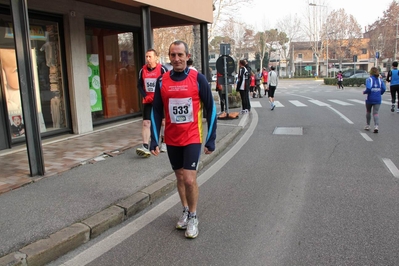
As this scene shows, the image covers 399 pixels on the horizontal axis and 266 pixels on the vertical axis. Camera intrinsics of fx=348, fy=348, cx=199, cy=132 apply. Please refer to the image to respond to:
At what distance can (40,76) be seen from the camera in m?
8.31

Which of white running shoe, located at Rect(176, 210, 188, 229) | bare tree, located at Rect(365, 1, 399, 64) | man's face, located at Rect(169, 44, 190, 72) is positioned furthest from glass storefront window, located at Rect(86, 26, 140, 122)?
bare tree, located at Rect(365, 1, 399, 64)

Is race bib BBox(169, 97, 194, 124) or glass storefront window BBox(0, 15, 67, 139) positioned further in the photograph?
A: glass storefront window BBox(0, 15, 67, 139)

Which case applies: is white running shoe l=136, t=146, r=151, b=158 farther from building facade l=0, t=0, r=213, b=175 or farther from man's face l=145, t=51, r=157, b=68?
building facade l=0, t=0, r=213, b=175

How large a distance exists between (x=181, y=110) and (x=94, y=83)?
6.86m

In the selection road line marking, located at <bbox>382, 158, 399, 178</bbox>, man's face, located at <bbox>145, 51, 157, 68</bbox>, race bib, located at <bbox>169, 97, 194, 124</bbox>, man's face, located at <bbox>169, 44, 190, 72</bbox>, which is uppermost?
man's face, located at <bbox>145, 51, 157, 68</bbox>

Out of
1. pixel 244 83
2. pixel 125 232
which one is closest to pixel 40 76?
pixel 125 232

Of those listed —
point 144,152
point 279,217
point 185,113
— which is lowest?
point 279,217

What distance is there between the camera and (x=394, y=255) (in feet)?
10.6

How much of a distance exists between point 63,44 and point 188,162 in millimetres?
6418

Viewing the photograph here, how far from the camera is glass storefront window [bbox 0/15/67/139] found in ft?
24.4

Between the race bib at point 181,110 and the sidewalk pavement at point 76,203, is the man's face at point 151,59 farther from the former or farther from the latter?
the race bib at point 181,110

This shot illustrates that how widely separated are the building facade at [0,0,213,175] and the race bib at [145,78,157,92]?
192 centimetres

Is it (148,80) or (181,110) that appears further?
(148,80)

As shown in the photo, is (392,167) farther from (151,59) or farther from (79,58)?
(79,58)
